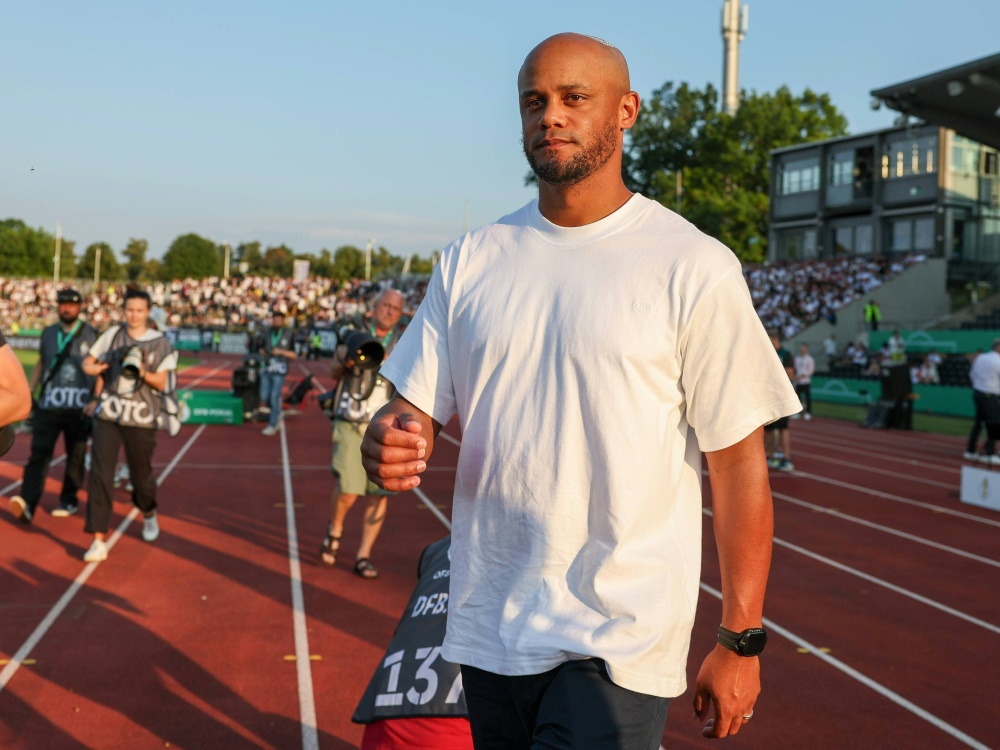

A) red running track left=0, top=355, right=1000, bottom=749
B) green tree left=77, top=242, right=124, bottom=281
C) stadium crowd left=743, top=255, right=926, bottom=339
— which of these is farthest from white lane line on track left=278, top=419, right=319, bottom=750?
green tree left=77, top=242, right=124, bottom=281

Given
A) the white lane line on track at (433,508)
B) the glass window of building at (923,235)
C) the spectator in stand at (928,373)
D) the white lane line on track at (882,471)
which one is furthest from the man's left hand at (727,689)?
the glass window of building at (923,235)

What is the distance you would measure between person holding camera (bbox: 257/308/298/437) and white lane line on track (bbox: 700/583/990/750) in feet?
36.0

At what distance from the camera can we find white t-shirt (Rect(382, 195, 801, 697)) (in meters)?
2.00

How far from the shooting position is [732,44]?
7838 centimetres

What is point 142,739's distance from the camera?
4387 millimetres

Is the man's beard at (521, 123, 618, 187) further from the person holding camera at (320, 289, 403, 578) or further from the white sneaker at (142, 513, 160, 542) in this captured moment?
the white sneaker at (142, 513, 160, 542)

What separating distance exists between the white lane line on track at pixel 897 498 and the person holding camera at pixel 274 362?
8.20 meters

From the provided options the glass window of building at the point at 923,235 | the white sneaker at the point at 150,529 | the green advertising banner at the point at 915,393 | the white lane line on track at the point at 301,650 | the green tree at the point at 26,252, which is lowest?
the white lane line on track at the point at 301,650

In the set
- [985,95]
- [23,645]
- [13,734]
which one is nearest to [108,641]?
[23,645]

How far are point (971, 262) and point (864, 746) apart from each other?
142 feet

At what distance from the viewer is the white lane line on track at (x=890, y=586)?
6641 mm

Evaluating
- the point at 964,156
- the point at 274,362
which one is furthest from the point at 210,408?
the point at 964,156

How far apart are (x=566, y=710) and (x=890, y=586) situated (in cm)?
633

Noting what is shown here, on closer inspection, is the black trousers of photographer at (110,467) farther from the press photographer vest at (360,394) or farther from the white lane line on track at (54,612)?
the press photographer vest at (360,394)
